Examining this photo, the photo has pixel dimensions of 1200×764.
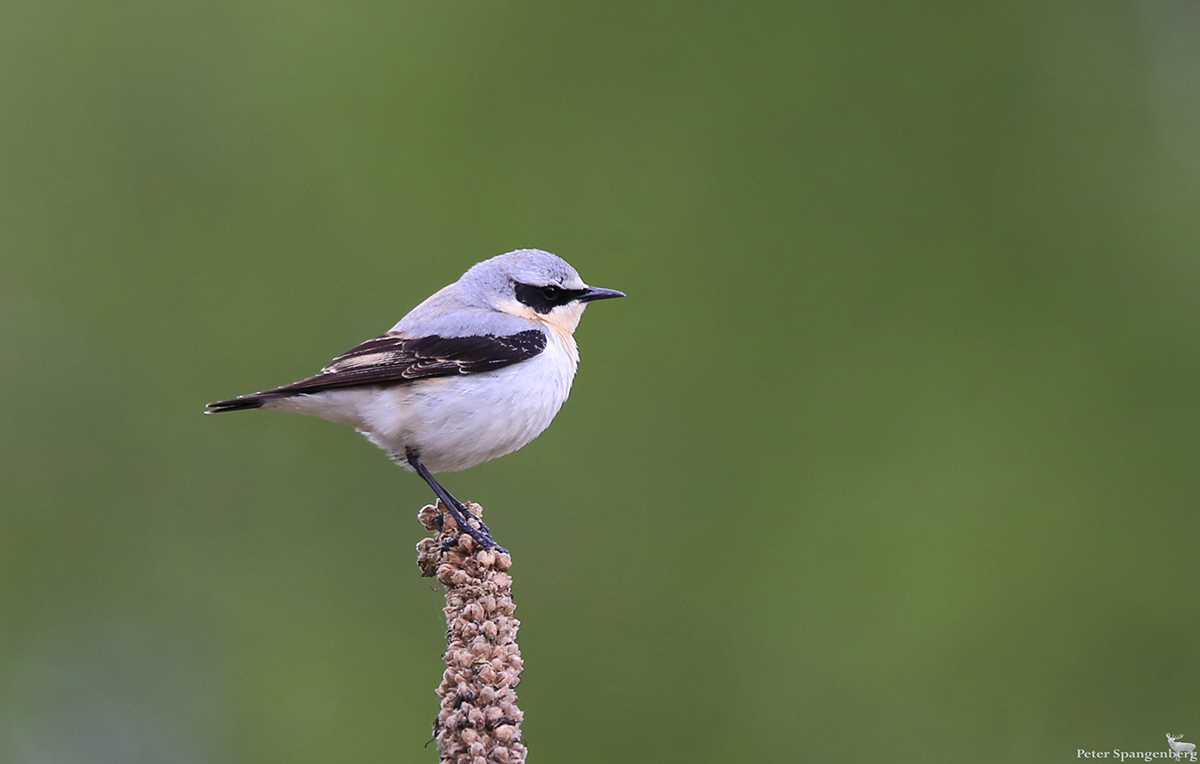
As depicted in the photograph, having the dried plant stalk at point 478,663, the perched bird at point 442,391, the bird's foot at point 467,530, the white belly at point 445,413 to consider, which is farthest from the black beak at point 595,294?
the dried plant stalk at point 478,663

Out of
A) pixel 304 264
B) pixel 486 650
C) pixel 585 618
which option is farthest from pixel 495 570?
pixel 304 264

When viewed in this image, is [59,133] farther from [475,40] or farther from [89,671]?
[89,671]

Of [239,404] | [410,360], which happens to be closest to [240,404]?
[239,404]

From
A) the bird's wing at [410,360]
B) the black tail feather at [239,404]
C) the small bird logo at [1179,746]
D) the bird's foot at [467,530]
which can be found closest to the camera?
the bird's foot at [467,530]

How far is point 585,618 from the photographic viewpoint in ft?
26.8

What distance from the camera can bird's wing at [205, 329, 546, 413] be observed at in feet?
16.9

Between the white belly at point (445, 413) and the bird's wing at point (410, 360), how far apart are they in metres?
0.06

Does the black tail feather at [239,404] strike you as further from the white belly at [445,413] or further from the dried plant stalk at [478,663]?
the dried plant stalk at [478,663]

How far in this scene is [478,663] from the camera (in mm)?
3365

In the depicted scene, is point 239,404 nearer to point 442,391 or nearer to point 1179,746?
point 442,391

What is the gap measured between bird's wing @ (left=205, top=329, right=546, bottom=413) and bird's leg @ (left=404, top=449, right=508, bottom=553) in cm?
38

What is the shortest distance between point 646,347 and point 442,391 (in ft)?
12.6

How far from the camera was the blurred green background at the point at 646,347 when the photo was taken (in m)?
8.29

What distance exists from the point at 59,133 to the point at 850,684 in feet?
25.7
